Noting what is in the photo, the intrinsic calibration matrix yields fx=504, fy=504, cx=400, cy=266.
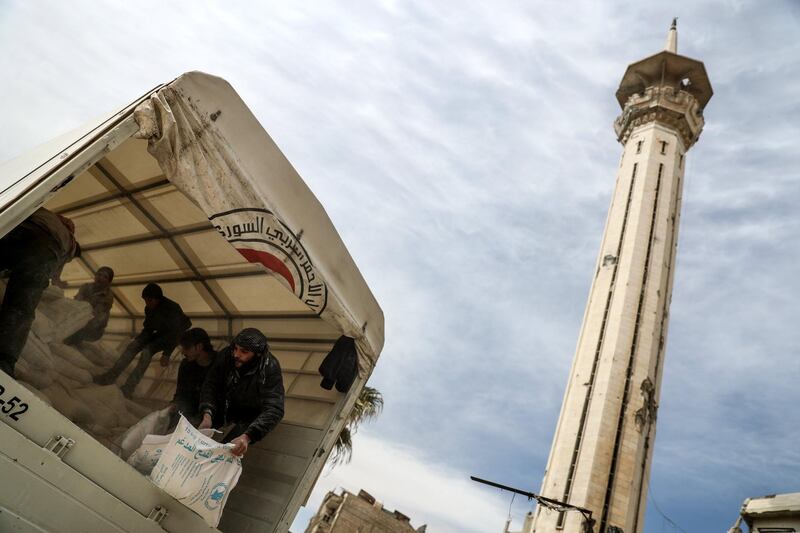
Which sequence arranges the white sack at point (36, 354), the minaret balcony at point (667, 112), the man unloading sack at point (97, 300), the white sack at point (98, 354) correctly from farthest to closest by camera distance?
the minaret balcony at point (667, 112) → the man unloading sack at point (97, 300) → the white sack at point (98, 354) → the white sack at point (36, 354)

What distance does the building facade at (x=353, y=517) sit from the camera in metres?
40.6

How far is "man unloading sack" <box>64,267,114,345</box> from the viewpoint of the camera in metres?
5.62

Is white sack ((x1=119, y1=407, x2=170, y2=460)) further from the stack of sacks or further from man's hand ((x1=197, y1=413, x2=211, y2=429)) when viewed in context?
man's hand ((x1=197, y1=413, x2=211, y2=429))

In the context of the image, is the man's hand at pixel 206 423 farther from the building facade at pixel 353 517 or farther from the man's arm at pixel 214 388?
the building facade at pixel 353 517

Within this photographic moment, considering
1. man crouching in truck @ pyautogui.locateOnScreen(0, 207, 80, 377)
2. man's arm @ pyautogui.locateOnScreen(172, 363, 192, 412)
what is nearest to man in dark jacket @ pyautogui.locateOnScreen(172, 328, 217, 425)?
man's arm @ pyautogui.locateOnScreen(172, 363, 192, 412)

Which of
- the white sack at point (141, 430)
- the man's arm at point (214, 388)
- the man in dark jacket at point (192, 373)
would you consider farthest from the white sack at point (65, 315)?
the man's arm at point (214, 388)

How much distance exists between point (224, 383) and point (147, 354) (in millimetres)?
1907

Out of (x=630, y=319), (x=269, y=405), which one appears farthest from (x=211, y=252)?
(x=630, y=319)

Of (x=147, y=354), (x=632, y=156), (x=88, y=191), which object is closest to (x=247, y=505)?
(x=147, y=354)

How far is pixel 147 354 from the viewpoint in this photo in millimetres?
5988

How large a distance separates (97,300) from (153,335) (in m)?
0.73

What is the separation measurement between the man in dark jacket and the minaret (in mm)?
22423

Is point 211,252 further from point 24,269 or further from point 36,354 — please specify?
point 24,269

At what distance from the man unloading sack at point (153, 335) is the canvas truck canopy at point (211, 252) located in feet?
0.61
